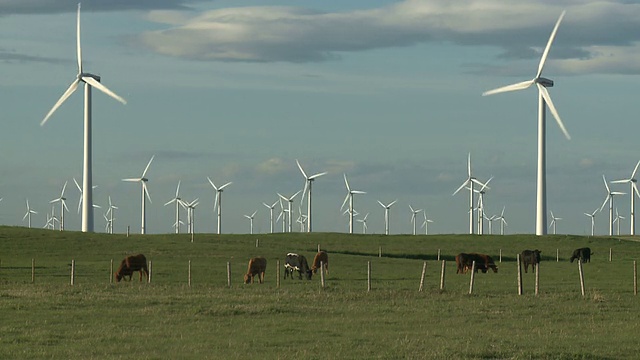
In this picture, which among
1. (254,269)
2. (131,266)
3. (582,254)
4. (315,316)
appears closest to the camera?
(315,316)

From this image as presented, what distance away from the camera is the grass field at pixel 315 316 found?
27.2m

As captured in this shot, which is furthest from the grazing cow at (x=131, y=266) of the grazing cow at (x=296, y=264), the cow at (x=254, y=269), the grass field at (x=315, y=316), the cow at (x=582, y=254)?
the cow at (x=582, y=254)

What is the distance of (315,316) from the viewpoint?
117ft

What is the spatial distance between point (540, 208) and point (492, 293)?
214 feet

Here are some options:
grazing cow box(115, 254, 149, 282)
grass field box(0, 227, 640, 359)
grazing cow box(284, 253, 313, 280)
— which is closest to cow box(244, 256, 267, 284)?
grass field box(0, 227, 640, 359)

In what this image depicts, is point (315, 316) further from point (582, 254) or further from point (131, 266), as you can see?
point (582, 254)

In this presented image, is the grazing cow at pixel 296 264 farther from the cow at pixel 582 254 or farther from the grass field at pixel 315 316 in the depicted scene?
the cow at pixel 582 254

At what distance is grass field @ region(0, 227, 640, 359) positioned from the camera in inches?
1069

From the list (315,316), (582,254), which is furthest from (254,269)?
(582,254)

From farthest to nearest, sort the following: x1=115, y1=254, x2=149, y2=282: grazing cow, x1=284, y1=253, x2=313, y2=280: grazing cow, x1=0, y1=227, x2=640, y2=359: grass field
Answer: x1=284, y1=253, x2=313, y2=280: grazing cow, x1=115, y1=254, x2=149, y2=282: grazing cow, x1=0, y1=227, x2=640, y2=359: grass field

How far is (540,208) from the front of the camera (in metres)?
110

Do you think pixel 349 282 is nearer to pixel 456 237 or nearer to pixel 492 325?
pixel 492 325

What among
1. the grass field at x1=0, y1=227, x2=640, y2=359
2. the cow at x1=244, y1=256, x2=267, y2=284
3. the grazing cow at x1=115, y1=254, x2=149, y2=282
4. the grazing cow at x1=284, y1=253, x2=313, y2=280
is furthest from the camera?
the grazing cow at x1=284, y1=253, x2=313, y2=280

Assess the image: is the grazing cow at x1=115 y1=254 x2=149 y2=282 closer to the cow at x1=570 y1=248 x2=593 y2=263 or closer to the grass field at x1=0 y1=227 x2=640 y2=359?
the grass field at x1=0 y1=227 x2=640 y2=359
